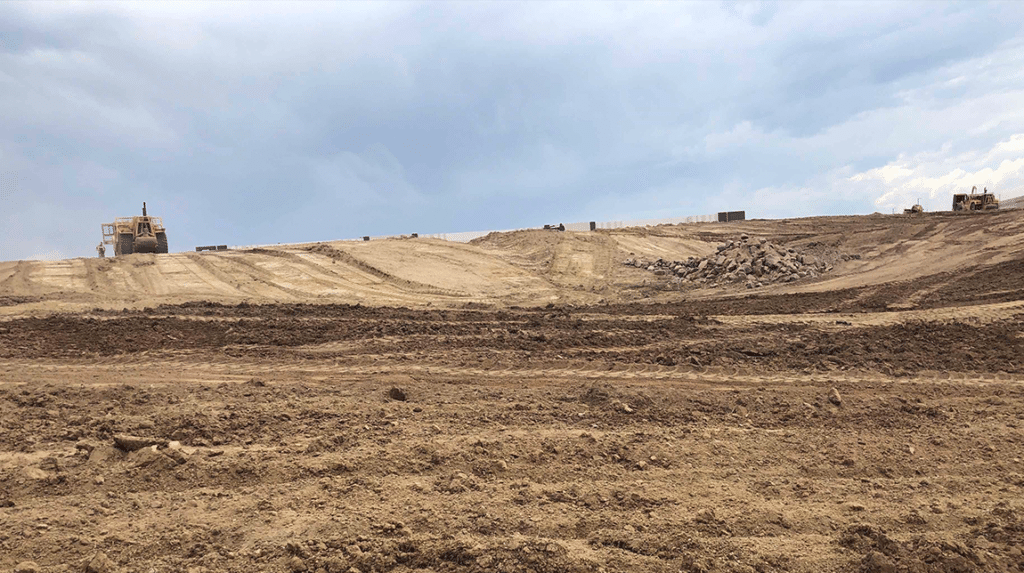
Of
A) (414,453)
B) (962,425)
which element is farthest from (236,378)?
(962,425)

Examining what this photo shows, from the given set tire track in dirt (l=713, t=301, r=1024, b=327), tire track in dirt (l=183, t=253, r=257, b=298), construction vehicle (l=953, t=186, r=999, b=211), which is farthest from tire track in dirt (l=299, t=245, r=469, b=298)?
construction vehicle (l=953, t=186, r=999, b=211)

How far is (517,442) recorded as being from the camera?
510cm

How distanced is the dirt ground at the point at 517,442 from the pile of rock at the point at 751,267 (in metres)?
7.07

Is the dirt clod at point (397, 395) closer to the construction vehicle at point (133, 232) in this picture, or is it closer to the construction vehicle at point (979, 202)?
the construction vehicle at point (133, 232)

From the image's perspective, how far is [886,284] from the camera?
1622 centimetres

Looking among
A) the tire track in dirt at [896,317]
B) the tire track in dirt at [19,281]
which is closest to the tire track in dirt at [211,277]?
the tire track in dirt at [19,281]

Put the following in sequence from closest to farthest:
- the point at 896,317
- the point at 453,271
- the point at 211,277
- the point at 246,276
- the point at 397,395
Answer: the point at 397,395 < the point at 896,317 < the point at 211,277 < the point at 246,276 < the point at 453,271

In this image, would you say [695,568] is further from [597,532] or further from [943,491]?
[943,491]

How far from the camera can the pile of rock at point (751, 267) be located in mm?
19422

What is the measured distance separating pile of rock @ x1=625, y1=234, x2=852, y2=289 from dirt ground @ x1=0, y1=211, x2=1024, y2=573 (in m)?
7.07

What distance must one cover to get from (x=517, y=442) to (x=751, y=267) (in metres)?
16.7

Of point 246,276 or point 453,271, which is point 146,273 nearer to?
point 246,276

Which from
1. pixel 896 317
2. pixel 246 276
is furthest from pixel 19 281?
pixel 896 317

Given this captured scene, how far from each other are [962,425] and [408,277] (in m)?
16.5
